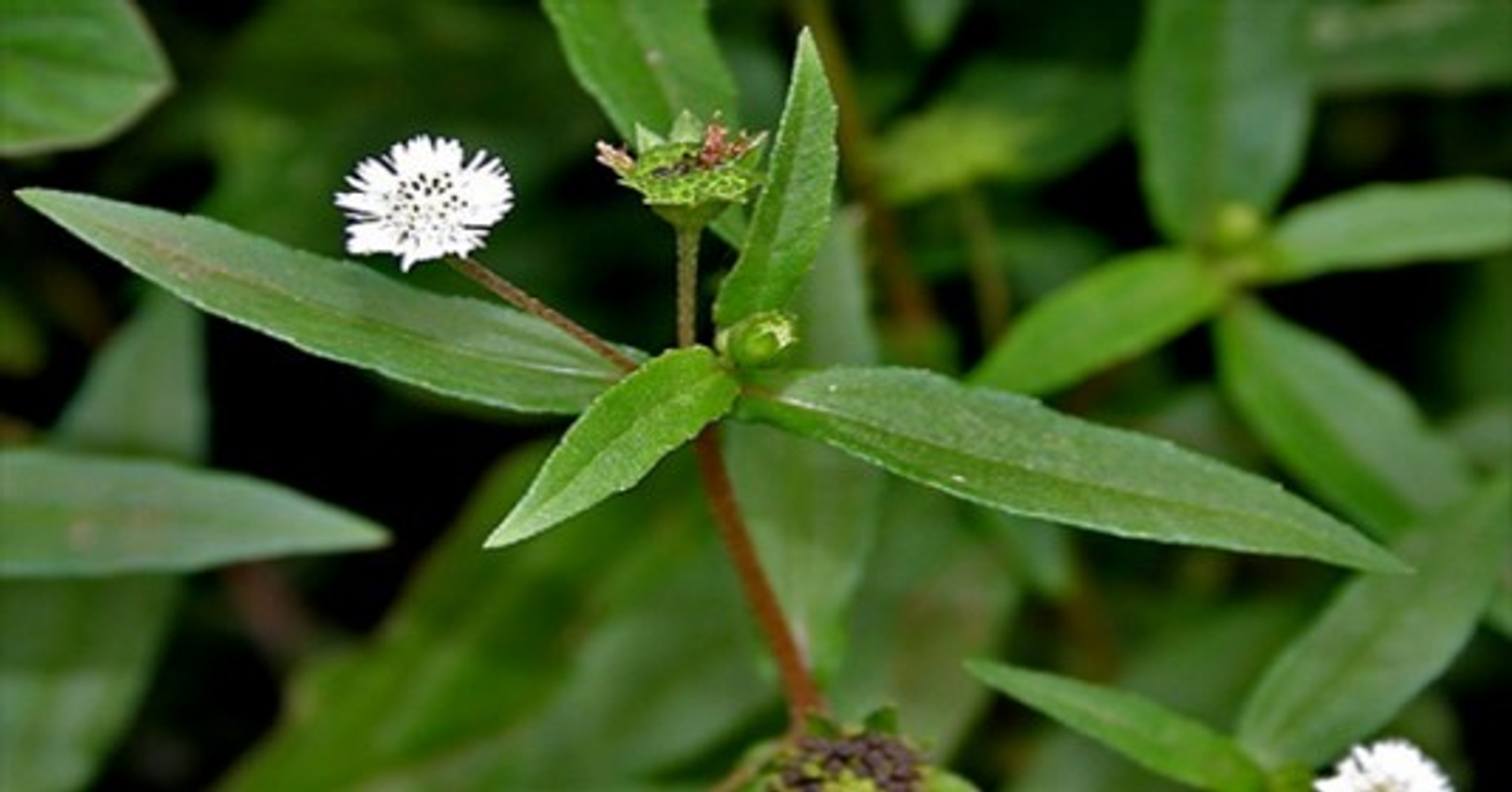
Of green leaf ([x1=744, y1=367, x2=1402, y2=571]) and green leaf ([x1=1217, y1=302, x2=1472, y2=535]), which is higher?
green leaf ([x1=1217, y1=302, x2=1472, y2=535])

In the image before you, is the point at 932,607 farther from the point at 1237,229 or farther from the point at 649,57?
the point at 649,57

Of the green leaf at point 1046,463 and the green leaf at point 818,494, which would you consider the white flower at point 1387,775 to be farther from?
the green leaf at point 818,494

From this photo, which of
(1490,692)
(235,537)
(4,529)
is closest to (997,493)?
(235,537)

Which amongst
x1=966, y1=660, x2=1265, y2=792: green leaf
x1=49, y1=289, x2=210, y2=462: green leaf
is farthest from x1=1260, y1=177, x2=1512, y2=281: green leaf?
x1=49, y1=289, x2=210, y2=462: green leaf

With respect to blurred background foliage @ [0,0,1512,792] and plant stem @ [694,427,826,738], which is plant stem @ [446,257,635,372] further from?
blurred background foliage @ [0,0,1512,792]

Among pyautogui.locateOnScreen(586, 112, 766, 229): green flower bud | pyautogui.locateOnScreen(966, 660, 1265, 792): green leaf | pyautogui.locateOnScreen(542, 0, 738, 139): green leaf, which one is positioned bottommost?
pyautogui.locateOnScreen(966, 660, 1265, 792): green leaf

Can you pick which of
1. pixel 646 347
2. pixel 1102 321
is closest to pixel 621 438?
pixel 1102 321
